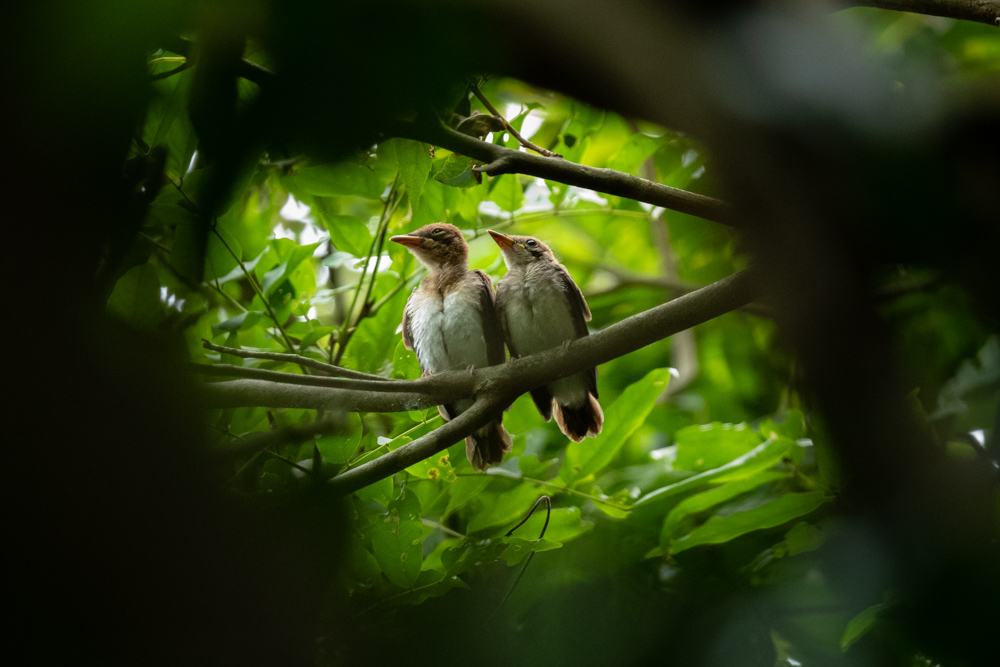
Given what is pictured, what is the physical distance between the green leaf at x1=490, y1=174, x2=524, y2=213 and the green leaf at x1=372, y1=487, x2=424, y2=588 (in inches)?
49.3

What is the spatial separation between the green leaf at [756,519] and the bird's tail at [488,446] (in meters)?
0.72

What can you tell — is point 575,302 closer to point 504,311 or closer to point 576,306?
point 576,306

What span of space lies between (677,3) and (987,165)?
20.6 inches

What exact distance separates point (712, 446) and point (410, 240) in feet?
4.40

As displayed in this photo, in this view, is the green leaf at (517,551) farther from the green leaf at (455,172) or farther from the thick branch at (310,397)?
the green leaf at (455,172)

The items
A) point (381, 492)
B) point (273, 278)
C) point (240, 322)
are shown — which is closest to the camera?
point (381, 492)

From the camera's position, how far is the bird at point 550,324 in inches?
117

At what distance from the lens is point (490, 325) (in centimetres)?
308

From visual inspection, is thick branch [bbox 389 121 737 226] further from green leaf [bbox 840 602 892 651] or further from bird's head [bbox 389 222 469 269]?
bird's head [bbox 389 222 469 269]

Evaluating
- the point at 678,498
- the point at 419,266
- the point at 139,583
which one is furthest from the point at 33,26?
the point at 419,266

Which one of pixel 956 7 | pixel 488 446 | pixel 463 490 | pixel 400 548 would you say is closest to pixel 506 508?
pixel 463 490

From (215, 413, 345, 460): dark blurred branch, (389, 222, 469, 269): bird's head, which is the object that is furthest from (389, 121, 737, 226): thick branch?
(389, 222, 469, 269): bird's head

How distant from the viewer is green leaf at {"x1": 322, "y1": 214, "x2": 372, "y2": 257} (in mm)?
2396

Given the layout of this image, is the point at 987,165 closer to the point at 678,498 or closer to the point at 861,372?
the point at 861,372
